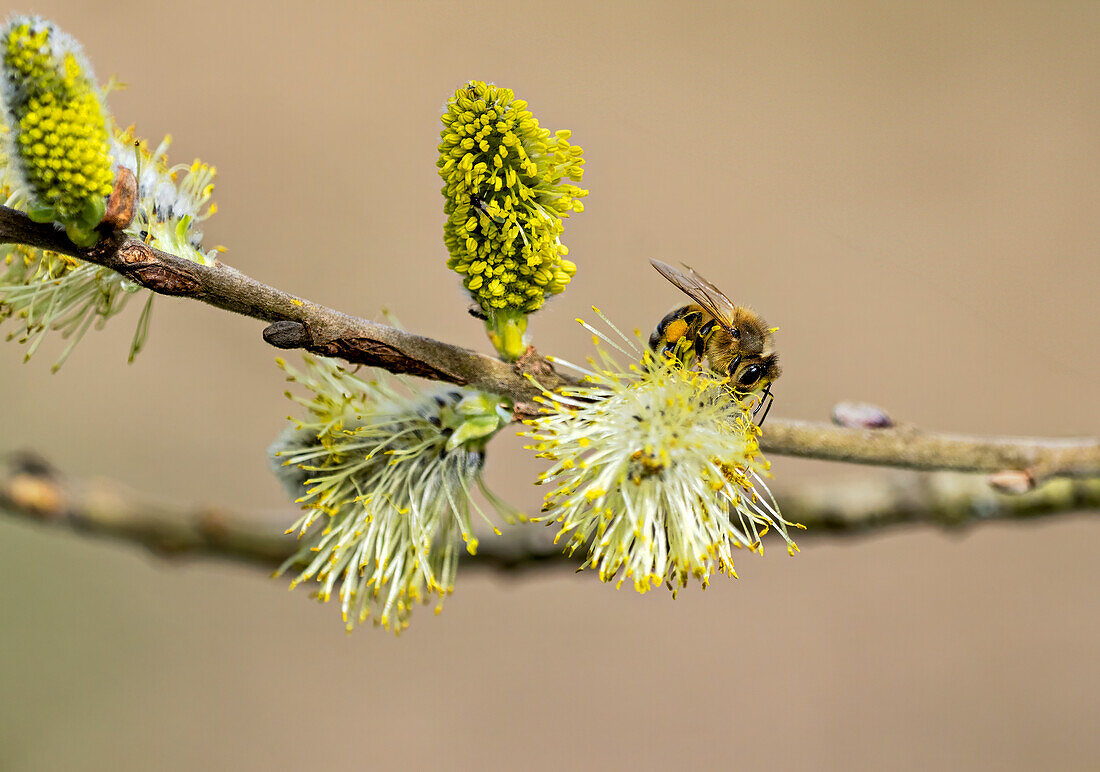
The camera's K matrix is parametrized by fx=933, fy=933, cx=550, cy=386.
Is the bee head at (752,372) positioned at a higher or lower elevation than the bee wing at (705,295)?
lower

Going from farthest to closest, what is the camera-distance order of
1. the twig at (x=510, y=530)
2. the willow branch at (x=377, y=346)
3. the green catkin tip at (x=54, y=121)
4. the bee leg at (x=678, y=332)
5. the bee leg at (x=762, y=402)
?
the twig at (x=510, y=530) → the bee leg at (x=678, y=332) → the bee leg at (x=762, y=402) → the willow branch at (x=377, y=346) → the green catkin tip at (x=54, y=121)

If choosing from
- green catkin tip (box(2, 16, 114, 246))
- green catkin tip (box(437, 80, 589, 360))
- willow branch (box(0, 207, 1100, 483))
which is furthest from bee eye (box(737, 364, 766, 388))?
green catkin tip (box(2, 16, 114, 246))

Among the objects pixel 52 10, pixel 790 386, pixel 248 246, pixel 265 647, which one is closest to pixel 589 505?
pixel 790 386

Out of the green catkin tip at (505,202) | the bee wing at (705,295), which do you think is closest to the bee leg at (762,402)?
the bee wing at (705,295)

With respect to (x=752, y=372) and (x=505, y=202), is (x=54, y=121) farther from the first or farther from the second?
(x=752, y=372)

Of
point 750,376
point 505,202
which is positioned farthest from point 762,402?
point 505,202

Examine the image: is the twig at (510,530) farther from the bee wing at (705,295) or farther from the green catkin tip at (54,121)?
the green catkin tip at (54,121)

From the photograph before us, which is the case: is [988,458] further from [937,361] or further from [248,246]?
[248,246]
